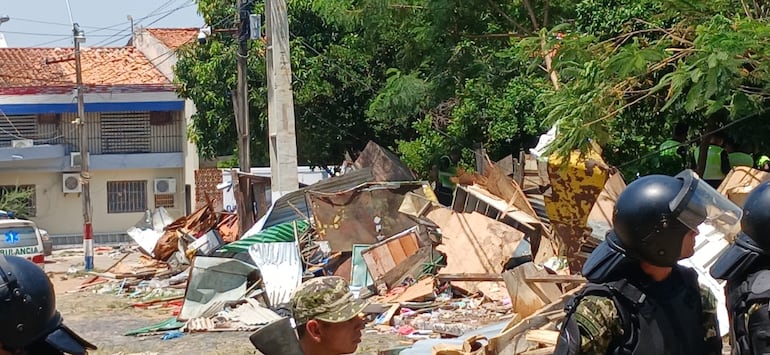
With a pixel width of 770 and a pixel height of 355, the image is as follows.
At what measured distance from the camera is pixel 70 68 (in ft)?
124

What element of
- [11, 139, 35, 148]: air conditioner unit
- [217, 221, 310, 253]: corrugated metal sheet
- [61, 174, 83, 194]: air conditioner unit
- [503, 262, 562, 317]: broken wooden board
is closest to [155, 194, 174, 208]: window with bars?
[61, 174, 83, 194]: air conditioner unit

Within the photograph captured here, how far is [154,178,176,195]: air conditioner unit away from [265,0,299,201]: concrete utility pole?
18956 millimetres

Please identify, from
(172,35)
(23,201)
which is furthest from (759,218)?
(172,35)

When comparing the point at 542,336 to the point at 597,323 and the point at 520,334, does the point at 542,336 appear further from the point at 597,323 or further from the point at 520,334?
the point at 597,323

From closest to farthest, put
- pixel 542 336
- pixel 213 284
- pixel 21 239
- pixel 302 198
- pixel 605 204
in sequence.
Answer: pixel 542 336 < pixel 605 204 < pixel 213 284 < pixel 302 198 < pixel 21 239

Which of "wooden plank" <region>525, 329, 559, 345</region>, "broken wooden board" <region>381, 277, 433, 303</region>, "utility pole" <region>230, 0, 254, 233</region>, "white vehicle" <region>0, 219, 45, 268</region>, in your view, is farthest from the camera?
"utility pole" <region>230, 0, 254, 233</region>

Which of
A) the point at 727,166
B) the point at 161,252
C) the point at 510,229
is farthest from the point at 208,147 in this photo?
the point at 727,166

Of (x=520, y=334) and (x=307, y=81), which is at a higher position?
(x=307, y=81)

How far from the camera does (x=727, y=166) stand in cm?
1138

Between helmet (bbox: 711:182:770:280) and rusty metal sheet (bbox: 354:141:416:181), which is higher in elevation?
rusty metal sheet (bbox: 354:141:416:181)

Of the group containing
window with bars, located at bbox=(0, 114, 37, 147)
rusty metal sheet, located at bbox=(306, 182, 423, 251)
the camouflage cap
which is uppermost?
window with bars, located at bbox=(0, 114, 37, 147)

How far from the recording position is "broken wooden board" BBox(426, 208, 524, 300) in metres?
13.3

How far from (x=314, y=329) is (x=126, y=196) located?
3446 cm

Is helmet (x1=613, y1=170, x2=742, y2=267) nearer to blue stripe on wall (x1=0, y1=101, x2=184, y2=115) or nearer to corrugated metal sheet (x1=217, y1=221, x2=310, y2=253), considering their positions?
corrugated metal sheet (x1=217, y1=221, x2=310, y2=253)
